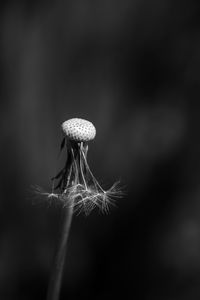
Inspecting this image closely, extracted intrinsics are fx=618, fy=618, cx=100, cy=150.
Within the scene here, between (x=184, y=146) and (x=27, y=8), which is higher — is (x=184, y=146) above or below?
below

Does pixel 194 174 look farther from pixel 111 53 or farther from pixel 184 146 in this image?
pixel 111 53

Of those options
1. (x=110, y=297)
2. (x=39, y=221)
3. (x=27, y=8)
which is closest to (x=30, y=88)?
(x=27, y=8)

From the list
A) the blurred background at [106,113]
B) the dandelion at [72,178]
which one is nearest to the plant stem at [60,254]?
the dandelion at [72,178]

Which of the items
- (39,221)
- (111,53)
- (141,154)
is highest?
(111,53)

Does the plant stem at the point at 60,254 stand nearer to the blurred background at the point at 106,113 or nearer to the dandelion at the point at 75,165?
the dandelion at the point at 75,165

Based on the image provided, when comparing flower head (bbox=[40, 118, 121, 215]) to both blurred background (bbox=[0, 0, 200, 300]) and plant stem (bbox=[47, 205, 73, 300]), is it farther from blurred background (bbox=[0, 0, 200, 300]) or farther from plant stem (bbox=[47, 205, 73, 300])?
blurred background (bbox=[0, 0, 200, 300])

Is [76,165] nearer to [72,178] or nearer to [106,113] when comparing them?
[72,178]
